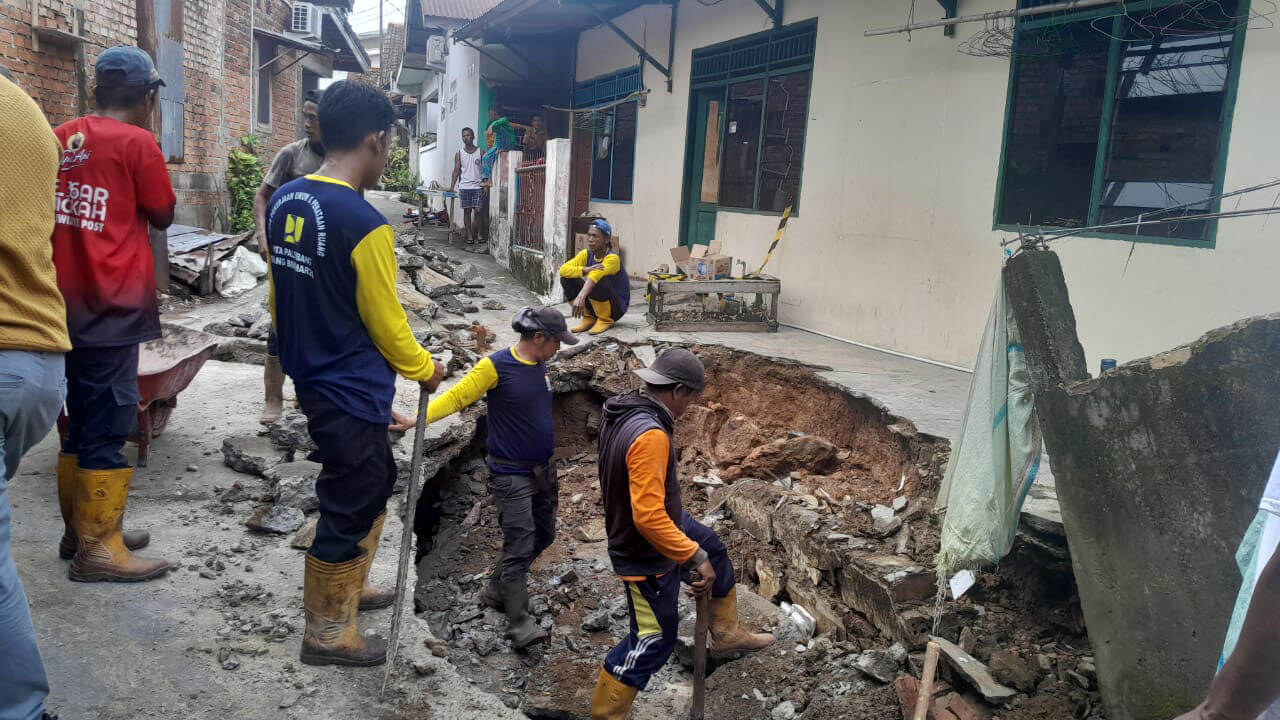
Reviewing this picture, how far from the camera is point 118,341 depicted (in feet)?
10.6

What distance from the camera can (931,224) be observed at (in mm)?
7340

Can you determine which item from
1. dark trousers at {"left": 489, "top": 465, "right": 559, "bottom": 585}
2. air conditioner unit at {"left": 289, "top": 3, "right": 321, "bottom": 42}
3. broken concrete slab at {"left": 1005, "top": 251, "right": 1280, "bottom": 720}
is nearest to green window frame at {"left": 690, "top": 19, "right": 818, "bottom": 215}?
dark trousers at {"left": 489, "top": 465, "right": 559, "bottom": 585}

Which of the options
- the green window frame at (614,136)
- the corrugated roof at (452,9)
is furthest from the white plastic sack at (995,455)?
the corrugated roof at (452,9)

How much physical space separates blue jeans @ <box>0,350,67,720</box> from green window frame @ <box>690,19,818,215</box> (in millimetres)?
7702

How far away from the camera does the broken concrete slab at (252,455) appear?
4.73 metres

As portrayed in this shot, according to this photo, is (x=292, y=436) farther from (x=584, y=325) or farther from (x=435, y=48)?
(x=435, y=48)

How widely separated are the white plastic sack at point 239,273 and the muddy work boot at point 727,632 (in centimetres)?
775

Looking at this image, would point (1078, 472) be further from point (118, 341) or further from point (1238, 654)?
point (118, 341)

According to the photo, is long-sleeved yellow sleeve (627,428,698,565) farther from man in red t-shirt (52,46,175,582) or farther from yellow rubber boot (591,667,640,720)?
man in red t-shirt (52,46,175,582)

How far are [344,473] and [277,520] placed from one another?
1.46 metres

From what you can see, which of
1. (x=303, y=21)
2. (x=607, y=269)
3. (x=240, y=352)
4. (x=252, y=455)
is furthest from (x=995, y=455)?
(x=303, y=21)

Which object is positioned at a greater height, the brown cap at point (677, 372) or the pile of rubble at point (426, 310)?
the brown cap at point (677, 372)

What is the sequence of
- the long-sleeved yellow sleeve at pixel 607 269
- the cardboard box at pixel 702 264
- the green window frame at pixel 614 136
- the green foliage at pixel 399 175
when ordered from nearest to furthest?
1. the long-sleeved yellow sleeve at pixel 607 269
2. the cardboard box at pixel 702 264
3. the green window frame at pixel 614 136
4. the green foliage at pixel 399 175

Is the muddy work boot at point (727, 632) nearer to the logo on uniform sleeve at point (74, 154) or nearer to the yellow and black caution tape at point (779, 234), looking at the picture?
the logo on uniform sleeve at point (74, 154)
